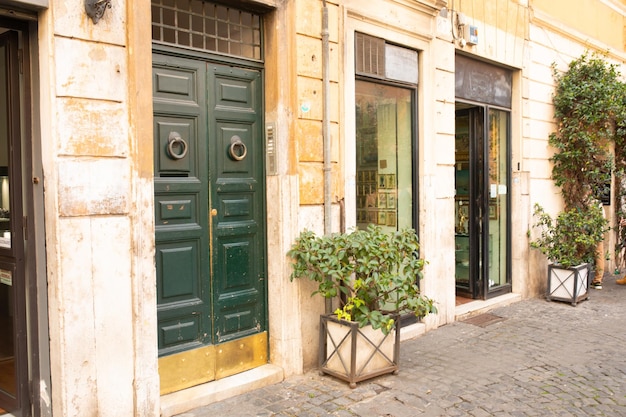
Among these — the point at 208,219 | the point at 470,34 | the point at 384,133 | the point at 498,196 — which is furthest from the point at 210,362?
the point at 498,196

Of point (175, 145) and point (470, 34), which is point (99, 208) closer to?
point (175, 145)

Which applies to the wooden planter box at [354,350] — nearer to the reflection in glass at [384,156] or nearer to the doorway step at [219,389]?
the doorway step at [219,389]

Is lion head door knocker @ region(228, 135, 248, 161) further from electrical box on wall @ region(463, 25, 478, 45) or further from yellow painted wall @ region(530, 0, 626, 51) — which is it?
yellow painted wall @ region(530, 0, 626, 51)

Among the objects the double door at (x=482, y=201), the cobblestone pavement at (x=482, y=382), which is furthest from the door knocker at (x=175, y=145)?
the double door at (x=482, y=201)

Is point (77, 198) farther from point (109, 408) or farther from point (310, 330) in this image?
point (310, 330)

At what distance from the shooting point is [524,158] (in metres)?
8.16

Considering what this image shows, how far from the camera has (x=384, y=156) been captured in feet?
20.8

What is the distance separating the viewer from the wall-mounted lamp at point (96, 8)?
3.56 meters

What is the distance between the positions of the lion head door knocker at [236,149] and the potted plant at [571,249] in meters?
5.06

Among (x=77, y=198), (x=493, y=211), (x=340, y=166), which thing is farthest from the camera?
(x=493, y=211)

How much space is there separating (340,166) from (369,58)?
1.28m

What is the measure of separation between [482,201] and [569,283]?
1657mm

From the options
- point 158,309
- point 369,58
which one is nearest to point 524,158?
point 369,58

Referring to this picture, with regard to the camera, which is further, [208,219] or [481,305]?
[481,305]
